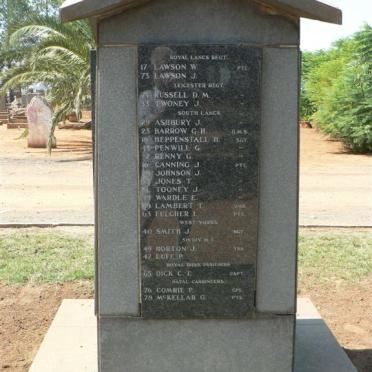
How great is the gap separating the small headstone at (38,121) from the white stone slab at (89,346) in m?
14.4

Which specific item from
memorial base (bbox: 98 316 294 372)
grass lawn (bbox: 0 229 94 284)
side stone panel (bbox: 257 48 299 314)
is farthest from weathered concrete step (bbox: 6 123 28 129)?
side stone panel (bbox: 257 48 299 314)

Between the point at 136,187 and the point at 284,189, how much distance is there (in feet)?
2.59

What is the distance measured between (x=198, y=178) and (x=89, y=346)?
1.54 metres

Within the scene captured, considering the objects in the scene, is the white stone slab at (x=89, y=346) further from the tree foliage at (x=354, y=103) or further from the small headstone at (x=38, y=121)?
the tree foliage at (x=354, y=103)

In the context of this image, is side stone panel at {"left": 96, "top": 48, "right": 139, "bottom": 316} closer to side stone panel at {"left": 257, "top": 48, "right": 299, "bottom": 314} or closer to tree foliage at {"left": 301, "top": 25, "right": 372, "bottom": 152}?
side stone panel at {"left": 257, "top": 48, "right": 299, "bottom": 314}

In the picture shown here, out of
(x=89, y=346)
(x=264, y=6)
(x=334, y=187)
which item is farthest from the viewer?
(x=334, y=187)

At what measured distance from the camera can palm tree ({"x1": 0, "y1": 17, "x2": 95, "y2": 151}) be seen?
633 inches

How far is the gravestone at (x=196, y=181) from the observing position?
3.15m

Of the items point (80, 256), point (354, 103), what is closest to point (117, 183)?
point (80, 256)

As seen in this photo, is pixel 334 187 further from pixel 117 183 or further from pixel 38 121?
pixel 38 121

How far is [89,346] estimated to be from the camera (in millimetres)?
4078

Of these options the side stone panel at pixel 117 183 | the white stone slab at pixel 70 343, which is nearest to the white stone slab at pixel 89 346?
the white stone slab at pixel 70 343

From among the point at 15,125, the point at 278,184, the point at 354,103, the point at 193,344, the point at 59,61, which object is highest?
the point at 59,61

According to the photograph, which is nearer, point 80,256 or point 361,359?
point 361,359
